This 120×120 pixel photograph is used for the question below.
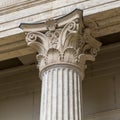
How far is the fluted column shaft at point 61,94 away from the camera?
24.4ft

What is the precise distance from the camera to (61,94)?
760 cm

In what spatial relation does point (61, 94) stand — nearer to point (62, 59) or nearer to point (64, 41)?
point (62, 59)

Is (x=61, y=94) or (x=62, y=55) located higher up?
(x=62, y=55)

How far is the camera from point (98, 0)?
8.51 meters

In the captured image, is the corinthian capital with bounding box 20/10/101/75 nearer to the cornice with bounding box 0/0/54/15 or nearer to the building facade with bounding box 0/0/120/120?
the building facade with bounding box 0/0/120/120

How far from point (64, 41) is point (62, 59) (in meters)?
0.36

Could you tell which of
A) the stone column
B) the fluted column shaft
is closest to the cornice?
the stone column

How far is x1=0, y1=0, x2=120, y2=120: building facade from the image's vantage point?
778cm

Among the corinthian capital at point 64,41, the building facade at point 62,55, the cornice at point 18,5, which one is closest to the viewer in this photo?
the building facade at point 62,55

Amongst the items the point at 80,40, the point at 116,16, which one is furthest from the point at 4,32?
the point at 116,16

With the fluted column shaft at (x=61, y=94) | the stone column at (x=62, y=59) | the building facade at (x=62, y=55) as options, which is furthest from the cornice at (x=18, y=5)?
the fluted column shaft at (x=61, y=94)

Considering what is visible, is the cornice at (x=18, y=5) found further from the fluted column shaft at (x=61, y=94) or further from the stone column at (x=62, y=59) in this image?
the fluted column shaft at (x=61, y=94)

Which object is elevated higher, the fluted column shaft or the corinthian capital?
the corinthian capital

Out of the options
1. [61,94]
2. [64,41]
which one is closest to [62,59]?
[64,41]
